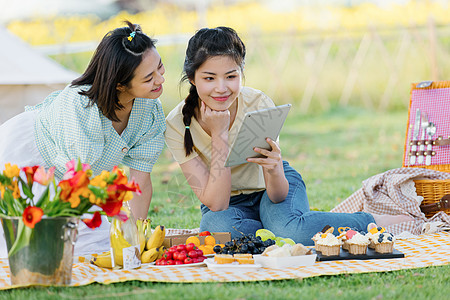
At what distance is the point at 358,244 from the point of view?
9.96 feet

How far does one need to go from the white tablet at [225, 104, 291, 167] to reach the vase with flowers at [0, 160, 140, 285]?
752 millimetres

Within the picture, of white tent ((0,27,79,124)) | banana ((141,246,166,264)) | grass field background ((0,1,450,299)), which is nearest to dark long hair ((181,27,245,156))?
banana ((141,246,166,264))

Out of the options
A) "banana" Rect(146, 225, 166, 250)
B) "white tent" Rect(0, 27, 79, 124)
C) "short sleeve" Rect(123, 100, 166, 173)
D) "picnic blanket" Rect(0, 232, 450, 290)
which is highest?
"white tent" Rect(0, 27, 79, 124)

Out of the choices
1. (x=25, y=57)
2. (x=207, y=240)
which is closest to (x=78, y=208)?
(x=207, y=240)

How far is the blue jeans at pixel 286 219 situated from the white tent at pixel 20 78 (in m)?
3.85

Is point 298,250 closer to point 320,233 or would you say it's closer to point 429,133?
point 320,233

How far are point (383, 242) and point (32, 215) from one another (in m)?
1.75

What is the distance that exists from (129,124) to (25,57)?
13.5ft

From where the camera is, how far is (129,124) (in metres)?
3.44

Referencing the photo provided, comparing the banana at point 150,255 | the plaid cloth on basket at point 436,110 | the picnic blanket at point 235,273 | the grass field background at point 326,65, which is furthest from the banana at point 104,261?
the grass field background at point 326,65

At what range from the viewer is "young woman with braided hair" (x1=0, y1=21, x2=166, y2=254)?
10.5ft

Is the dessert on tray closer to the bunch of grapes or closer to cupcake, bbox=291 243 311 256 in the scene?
cupcake, bbox=291 243 311 256

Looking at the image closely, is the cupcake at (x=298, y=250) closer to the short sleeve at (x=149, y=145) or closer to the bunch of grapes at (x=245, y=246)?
the bunch of grapes at (x=245, y=246)

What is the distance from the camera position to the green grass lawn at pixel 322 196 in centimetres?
243
